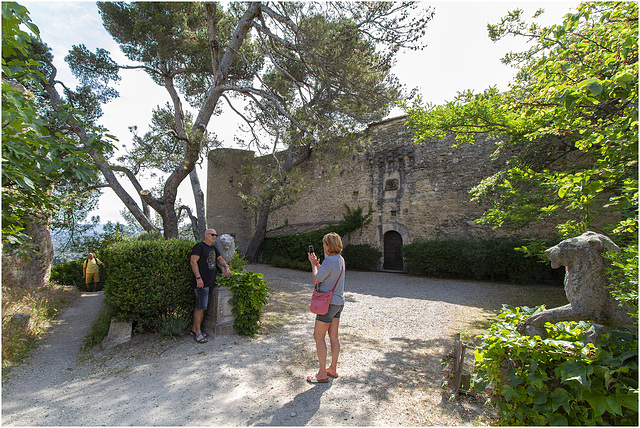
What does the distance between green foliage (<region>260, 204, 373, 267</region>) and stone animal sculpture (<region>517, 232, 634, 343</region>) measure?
9.53 meters

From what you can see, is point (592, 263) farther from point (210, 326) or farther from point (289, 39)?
point (289, 39)

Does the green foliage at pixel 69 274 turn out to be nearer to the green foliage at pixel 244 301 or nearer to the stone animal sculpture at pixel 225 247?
the stone animal sculpture at pixel 225 247

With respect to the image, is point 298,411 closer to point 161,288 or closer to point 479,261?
point 161,288

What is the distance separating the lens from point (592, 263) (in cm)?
239

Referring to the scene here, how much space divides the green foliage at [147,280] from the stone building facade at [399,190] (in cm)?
517

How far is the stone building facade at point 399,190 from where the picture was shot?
10.4 meters

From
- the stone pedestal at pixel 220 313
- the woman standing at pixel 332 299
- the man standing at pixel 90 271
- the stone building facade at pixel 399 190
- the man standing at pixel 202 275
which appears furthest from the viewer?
the stone building facade at pixel 399 190

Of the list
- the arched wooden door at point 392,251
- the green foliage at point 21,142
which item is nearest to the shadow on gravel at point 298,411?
the green foliage at point 21,142

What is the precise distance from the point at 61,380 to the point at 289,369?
2.28m

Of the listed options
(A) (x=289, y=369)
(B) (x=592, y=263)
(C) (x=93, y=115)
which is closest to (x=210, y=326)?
(A) (x=289, y=369)

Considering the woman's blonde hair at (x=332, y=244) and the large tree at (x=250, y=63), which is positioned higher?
the large tree at (x=250, y=63)

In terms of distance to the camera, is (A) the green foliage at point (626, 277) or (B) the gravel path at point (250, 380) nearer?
(A) the green foliage at point (626, 277)

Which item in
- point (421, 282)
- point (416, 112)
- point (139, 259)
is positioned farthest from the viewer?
point (421, 282)

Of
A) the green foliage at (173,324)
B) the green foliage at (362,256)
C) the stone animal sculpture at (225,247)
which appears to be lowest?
the green foliage at (173,324)
